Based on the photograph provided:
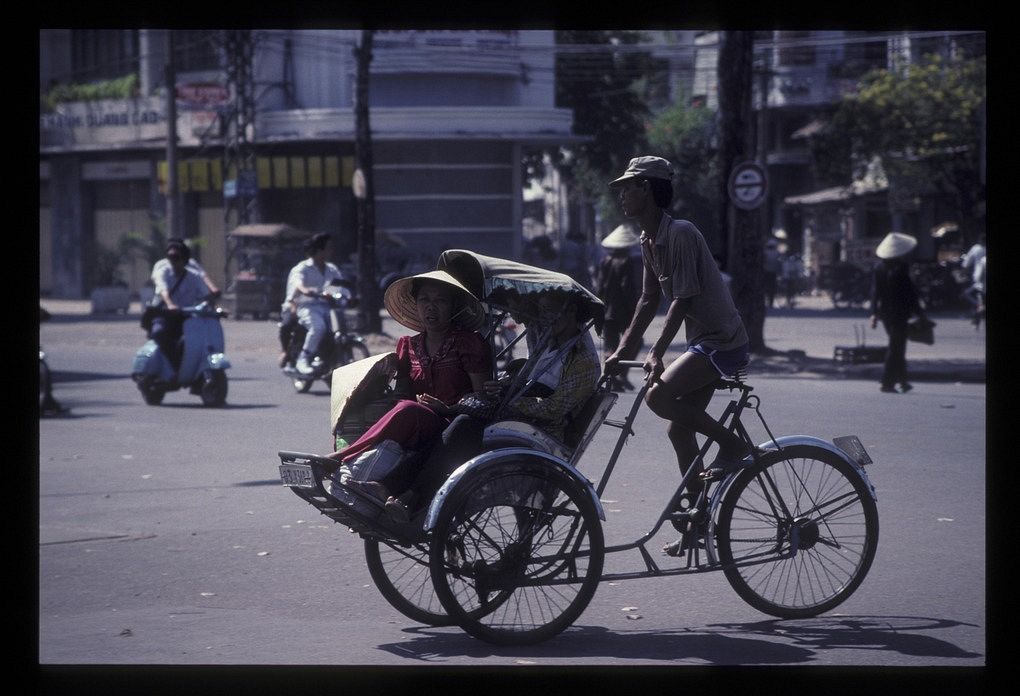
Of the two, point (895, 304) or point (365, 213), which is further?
point (365, 213)

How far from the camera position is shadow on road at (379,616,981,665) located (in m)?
5.44

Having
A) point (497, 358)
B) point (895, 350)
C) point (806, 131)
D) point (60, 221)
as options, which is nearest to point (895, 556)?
point (497, 358)

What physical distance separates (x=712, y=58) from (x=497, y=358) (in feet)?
222

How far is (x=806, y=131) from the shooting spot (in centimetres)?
5791

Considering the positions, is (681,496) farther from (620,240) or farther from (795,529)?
(620,240)

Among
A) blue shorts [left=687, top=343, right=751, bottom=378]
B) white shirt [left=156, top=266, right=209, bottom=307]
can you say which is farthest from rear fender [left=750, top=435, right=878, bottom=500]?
white shirt [left=156, top=266, right=209, bottom=307]

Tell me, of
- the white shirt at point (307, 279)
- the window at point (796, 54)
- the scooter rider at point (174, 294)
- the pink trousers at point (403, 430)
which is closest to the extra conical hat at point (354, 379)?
the pink trousers at point (403, 430)

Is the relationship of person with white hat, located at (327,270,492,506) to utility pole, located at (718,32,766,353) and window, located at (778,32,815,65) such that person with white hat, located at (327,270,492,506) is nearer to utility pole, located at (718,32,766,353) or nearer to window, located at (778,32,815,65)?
utility pole, located at (718,32,766,353)

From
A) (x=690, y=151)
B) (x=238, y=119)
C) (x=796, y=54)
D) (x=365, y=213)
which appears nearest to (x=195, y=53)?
(x=238, y=119)

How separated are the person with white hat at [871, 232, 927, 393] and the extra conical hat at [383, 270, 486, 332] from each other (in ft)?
34.3

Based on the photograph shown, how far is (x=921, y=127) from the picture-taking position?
126 feet

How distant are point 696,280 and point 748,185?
46.0 feet

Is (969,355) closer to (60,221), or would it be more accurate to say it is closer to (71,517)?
(71,517)

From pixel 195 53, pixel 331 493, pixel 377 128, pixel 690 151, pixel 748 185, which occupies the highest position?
pixel 195 53
